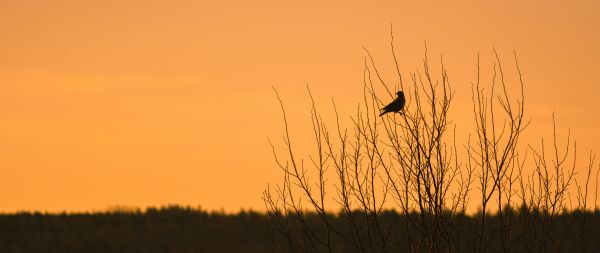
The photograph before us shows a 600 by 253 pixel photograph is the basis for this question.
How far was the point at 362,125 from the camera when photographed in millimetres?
8633

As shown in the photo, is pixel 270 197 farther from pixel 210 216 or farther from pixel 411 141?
pixel 210 216

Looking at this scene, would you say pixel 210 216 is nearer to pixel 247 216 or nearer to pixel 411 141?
pixel 247 216

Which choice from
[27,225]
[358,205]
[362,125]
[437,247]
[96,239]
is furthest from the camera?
[27,225]

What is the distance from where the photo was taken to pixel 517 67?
8250 mm

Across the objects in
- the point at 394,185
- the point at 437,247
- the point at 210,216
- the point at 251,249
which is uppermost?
the point at 210,216

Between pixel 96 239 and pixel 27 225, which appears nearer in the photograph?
pixel 96 239

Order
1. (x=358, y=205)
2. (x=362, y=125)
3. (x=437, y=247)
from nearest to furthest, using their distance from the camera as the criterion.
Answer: (x=437, y=247), (x=358, y=205), (x=362, y=125)

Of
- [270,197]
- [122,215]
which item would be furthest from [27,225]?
[270,197]

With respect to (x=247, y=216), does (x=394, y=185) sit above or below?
below

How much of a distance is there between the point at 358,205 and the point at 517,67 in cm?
164

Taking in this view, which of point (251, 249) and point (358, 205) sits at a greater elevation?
point (251, 249)

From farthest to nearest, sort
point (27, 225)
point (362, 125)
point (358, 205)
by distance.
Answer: point (27, 225)
point (362, 125)
point (358, 205)

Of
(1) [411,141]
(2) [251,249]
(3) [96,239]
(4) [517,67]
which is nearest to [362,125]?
(1) [411,141]

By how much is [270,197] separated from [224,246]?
2428 cm
